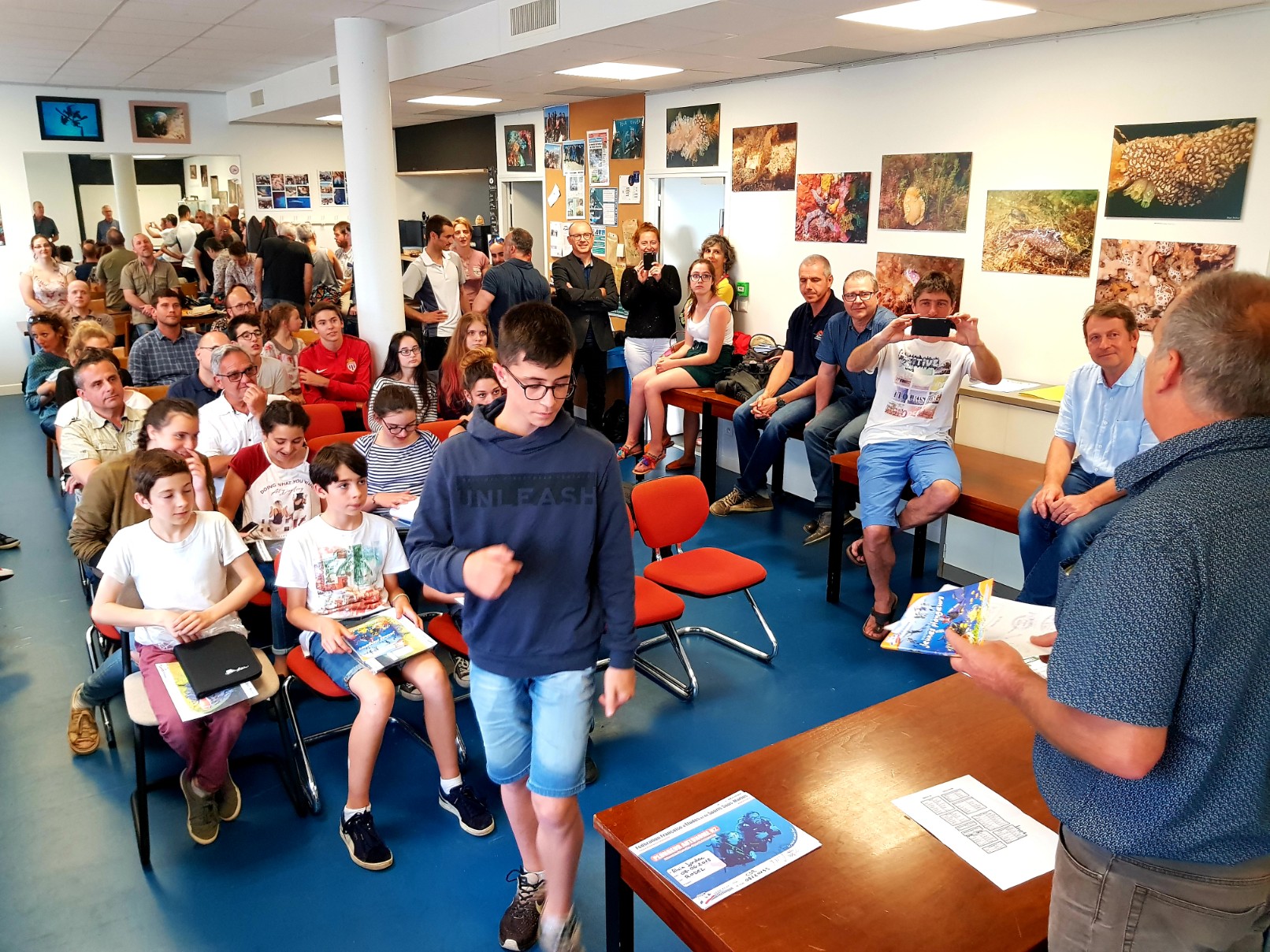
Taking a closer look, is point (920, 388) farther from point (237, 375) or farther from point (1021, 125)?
point (237, 375)

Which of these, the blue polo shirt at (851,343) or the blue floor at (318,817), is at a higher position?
the blue polo shirt at (851,343)

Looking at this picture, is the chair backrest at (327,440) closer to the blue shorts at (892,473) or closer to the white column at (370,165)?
the white column at (370,165)

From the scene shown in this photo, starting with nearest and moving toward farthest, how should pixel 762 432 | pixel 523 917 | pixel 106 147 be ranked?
pixel 523 917, pixel 762 432, pixel 106 147

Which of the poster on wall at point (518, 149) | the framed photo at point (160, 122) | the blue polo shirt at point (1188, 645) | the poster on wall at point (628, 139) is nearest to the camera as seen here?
A: the blue polo shirt at point (1188, 645)

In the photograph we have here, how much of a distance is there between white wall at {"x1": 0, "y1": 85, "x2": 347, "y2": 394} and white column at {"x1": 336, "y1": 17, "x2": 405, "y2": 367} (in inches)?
220

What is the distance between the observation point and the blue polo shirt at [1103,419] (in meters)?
3.90

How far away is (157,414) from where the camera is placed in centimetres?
360

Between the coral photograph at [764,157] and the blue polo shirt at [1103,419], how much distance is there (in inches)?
146

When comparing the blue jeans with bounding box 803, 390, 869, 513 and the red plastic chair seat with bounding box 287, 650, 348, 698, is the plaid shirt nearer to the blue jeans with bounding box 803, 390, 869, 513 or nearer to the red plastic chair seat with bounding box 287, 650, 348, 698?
the red plastic chair seat with bounding box 287, 650, 348, 698

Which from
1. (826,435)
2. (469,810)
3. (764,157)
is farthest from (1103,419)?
(764,157)

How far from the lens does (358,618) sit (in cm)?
320

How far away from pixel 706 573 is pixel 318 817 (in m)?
1.84

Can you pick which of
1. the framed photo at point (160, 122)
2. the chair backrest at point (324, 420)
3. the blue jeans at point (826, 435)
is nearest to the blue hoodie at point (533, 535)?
the chair backrest at point (324, 420)

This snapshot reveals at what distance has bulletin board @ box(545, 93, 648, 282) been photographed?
28.6 feet
